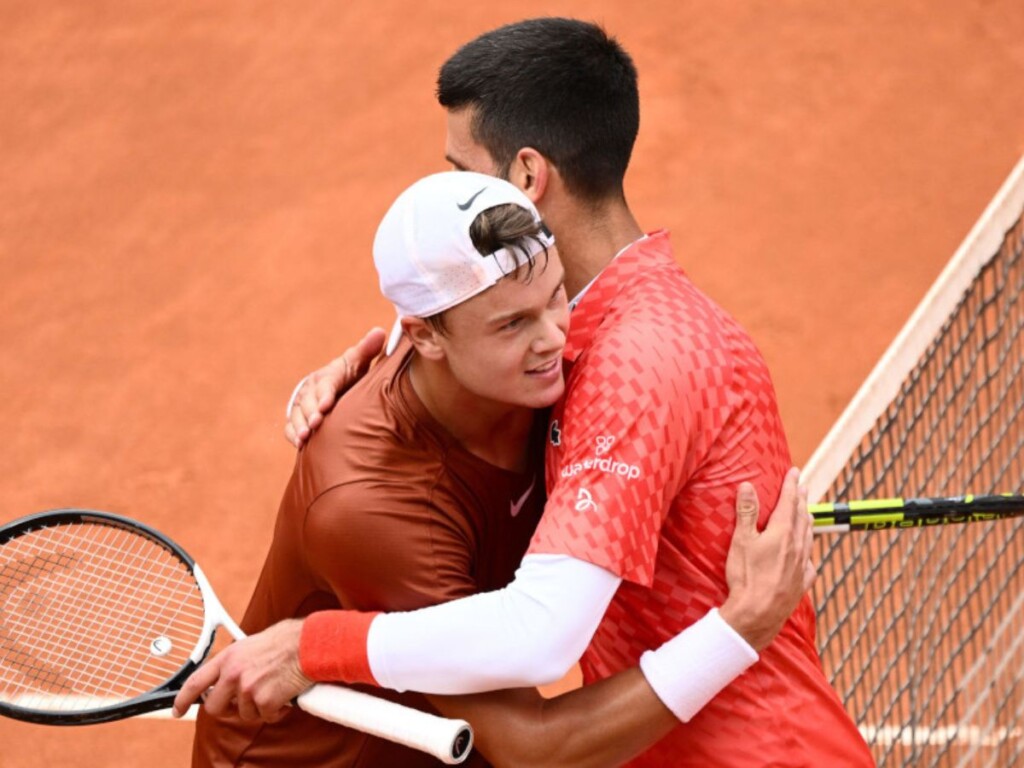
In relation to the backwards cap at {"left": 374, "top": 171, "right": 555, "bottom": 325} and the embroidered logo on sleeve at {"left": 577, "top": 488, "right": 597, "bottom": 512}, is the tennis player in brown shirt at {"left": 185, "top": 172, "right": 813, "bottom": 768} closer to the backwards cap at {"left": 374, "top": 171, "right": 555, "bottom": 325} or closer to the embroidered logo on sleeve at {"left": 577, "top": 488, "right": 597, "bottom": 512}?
the backwards cap at {"left": 374, "top": 171, "right": 555, "bottom": 325}

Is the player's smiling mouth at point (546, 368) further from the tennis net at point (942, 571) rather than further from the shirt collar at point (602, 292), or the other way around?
the tennis net at point (942, 571)

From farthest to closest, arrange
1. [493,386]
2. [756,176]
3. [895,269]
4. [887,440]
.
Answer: [756,176]
[895,269]
[887,440]
[493,386]

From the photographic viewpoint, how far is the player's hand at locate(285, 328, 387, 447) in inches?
118

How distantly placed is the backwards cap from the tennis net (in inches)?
79.5

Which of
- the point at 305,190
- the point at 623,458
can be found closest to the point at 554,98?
the point at 623,458

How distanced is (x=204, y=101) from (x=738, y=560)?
17.9ft

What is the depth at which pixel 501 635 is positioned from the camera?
2447mm

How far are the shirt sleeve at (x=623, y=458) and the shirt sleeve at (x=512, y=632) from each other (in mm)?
42

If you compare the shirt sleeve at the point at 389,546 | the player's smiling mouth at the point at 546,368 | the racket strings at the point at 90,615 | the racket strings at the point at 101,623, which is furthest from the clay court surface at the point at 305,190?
the player's smiling mouth at the point at 546,368

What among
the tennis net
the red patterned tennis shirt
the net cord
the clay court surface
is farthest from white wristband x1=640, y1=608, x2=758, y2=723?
the clay court surface

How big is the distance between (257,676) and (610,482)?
75 cm

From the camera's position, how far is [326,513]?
2.68m

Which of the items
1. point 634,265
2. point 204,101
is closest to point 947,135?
point 204,101

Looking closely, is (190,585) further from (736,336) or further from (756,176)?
(756,176)
